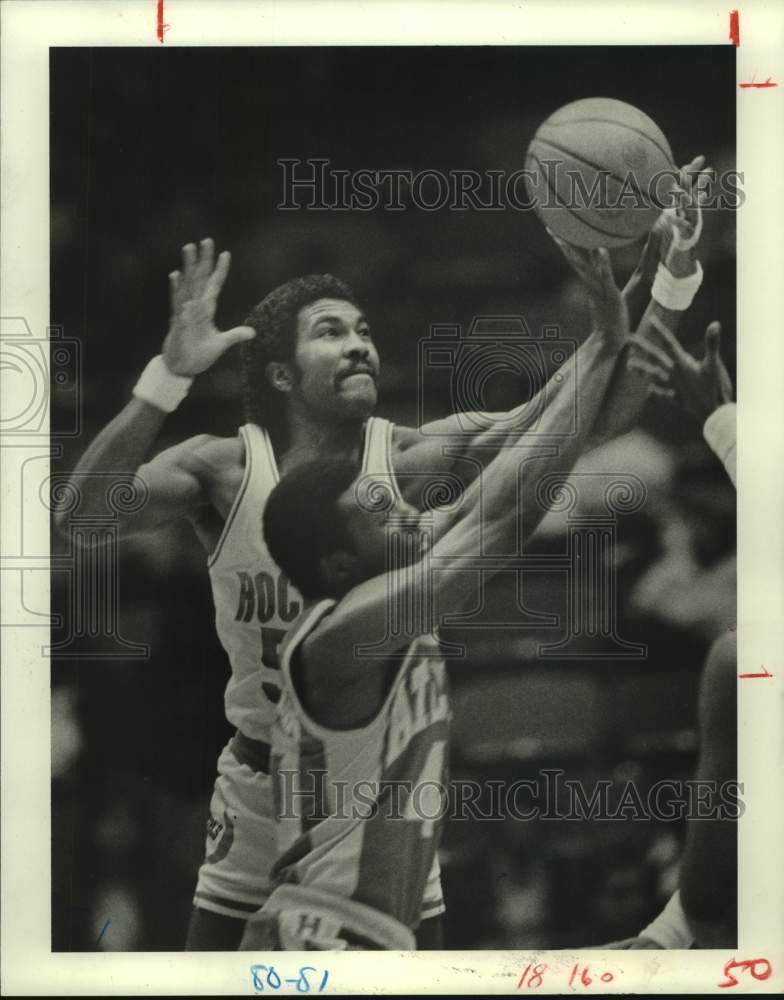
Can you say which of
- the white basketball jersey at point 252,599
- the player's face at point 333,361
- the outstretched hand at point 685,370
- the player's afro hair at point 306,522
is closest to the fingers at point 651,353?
the outstretched hand at point 685,370

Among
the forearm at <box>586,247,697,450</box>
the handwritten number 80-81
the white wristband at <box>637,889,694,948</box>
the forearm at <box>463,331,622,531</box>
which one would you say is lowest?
the handwritten number 80-81

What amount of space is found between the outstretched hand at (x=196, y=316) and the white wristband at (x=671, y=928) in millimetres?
1635

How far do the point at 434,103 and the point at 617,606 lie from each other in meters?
1.23

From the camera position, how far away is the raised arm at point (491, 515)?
95.2 inches

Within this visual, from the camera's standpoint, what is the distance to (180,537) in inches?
96.0

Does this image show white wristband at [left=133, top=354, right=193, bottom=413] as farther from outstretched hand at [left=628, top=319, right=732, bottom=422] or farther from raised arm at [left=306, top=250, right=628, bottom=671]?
outstretched hand at [left=628, top=319, right=732, bottom=422]

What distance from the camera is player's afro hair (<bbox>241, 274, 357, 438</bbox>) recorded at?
95.7 inches

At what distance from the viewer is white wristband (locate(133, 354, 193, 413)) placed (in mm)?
2434

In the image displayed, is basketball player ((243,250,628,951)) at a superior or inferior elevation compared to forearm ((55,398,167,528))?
inferior

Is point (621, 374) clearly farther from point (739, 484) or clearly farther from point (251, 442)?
point (251, 442)

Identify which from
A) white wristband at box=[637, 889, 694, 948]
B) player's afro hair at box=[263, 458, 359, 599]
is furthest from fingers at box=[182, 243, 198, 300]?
white wristband at box=[637, 889, 694, 948]

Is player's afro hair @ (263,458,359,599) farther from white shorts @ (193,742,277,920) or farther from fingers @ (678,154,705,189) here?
fingers @ (678,154,705,189)

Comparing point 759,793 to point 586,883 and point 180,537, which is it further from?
point 180,537

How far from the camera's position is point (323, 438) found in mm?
2443
